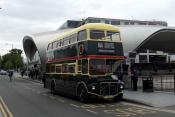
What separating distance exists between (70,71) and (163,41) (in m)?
60.2

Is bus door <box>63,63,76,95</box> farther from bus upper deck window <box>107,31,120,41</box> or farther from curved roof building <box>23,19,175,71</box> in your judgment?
curved roof building <box>23,19,175,71</box>

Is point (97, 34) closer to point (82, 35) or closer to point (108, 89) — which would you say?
point (82, 35)

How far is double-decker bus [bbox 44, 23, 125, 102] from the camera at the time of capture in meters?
20.5

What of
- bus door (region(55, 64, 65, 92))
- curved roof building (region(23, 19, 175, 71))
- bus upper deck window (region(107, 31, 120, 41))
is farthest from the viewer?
curved roof building (region(23, 19, 175, 71))

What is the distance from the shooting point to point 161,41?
8112 cm

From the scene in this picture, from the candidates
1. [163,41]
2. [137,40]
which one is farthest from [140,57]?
[137,40]

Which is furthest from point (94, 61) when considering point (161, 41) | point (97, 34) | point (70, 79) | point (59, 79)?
point (161, 41)

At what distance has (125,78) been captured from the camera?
95.9ft

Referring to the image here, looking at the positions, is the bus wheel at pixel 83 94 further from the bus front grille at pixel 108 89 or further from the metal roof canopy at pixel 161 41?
the metal roof canopy at pixel 161 41

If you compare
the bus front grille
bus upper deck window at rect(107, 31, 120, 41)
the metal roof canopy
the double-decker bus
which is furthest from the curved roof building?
the bus front grille

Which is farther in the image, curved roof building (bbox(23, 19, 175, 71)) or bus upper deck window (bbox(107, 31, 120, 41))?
curved roof building (bbox(23, 19, 175, 71))

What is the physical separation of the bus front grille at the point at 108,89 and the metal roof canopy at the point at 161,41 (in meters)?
51.5

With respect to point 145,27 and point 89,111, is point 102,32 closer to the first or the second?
point 89,111

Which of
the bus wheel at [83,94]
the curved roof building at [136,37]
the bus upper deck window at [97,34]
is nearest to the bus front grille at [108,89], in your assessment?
the bus wheel at [83,94]
